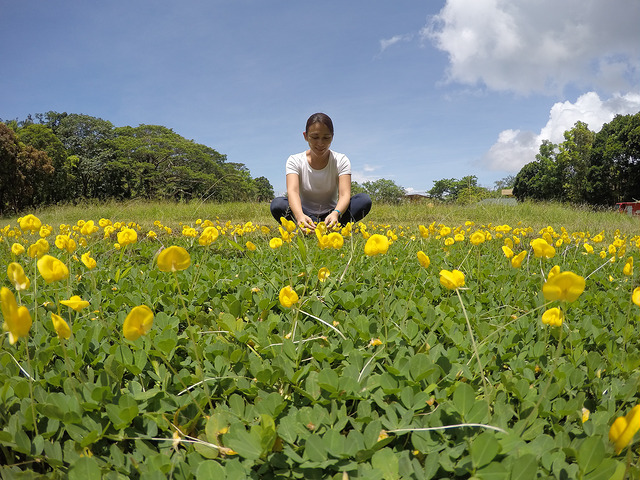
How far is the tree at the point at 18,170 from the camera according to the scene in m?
21.4

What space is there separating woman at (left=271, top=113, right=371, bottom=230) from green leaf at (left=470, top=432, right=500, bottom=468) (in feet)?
10.4

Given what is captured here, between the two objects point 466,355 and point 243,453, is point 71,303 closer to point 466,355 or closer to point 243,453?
point 243,453

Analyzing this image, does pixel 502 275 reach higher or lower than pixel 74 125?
lower

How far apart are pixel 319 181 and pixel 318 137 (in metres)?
0.76

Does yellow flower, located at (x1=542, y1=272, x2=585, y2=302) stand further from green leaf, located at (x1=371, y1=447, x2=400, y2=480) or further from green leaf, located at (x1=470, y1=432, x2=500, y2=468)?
green leaf, located at (x1=371, y1=447, x2=400, y2=480)

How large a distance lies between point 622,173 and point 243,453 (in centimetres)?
3319

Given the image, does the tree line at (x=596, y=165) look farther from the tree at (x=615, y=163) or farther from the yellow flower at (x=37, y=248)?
the yellow flower at (x=37, y=248)

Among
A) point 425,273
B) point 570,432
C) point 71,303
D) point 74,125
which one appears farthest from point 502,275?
point 74,125

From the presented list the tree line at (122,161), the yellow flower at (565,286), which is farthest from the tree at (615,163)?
the yellow flower at (565,286)

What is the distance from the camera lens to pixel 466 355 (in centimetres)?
121

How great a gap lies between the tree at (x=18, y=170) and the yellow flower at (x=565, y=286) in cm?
2740

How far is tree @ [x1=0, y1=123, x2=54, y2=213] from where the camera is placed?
2136 cm

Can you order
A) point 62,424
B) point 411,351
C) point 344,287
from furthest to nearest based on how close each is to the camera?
point 344,287 → point 411,351 → point 62,424

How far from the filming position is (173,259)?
2.90ft
